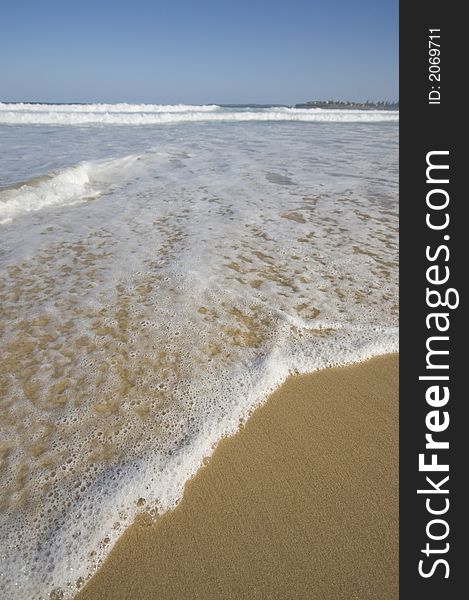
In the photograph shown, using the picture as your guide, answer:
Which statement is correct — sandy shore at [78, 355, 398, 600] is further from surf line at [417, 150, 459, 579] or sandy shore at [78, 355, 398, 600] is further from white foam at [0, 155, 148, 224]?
white foam at [0, 155, 148, 224]

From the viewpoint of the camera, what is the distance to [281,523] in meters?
1.57

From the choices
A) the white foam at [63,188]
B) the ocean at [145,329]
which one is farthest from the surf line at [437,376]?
the white foam at [63,188]

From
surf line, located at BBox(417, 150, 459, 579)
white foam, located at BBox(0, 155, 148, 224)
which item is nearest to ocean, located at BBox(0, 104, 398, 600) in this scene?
white foam, located at BBox(0, 155, 148, 224)

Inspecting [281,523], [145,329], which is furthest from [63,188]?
[281,523]

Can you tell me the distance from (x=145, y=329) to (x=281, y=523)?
60.9 inches

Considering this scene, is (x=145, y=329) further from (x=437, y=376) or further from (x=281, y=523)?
(x=437, y=376)

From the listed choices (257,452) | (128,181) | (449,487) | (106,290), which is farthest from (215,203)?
(449,487)

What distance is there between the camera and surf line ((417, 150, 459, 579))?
1492mm

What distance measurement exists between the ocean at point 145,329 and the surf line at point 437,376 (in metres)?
0.71

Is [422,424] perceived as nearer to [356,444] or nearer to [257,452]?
[356,444]

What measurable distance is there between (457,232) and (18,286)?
3268 millimetres

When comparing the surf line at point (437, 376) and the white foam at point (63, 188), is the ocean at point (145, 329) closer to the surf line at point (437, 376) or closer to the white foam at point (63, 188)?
the white foam at point (63, 188)

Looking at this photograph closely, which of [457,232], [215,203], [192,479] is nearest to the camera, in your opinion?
[192,479]

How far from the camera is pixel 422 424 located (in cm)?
176
